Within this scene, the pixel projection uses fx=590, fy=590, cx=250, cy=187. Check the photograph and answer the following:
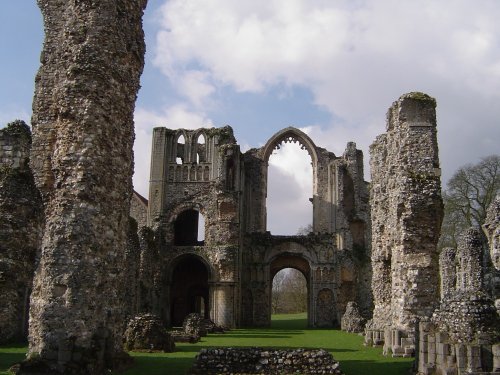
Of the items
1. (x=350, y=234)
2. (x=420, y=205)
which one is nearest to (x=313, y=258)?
(x=350, y=234)

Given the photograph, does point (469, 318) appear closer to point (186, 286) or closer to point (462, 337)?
point (462, 337)

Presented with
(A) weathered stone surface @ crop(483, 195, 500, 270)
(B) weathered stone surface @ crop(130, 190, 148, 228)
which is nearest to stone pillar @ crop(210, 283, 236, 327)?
(B) weathered stone surface @ crop(130, 190, 148, 228)

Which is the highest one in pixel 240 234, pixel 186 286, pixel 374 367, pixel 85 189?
pixel 240 234

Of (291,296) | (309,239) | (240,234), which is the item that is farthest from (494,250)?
(291,296)

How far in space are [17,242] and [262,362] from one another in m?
8.90

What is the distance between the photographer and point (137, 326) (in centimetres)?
1487

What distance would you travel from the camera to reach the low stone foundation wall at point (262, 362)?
1028 centimetres

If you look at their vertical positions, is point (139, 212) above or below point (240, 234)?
above

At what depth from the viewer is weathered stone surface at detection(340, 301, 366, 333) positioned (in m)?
26.5

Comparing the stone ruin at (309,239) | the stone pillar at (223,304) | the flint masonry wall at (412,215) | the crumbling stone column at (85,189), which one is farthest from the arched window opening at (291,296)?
the crumbling stone column at (85,189)

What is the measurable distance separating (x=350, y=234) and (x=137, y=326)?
20634 mm

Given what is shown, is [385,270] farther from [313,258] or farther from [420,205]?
[313,258]

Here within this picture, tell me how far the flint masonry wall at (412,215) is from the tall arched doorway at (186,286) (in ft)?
60.1

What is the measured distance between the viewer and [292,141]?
1438 inches
